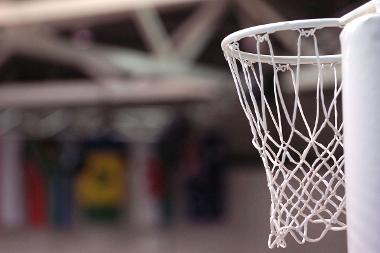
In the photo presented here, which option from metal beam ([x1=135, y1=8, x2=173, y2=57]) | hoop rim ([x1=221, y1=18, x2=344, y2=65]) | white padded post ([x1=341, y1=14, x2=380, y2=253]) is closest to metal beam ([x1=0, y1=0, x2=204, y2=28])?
metal beam ([x1=135, y1=8, x2=173, y2=57])

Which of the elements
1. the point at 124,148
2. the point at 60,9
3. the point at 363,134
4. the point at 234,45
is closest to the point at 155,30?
the point at 60,9

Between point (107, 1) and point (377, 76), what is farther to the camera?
point (107, 1)

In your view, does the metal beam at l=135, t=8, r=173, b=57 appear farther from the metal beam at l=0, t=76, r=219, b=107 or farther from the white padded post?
the white padded post

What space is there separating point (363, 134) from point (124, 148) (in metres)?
3.81

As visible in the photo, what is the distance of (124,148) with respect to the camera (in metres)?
4.57

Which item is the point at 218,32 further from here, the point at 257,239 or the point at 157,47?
the point at 257,239

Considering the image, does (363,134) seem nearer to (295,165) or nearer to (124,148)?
(295,165)

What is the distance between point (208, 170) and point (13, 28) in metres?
1.59

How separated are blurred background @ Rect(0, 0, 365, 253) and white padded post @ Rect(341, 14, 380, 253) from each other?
90.6 inches

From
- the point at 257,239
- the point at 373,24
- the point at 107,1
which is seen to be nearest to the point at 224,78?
the point at 257,239

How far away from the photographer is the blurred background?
3459 mm

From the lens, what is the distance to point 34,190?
14.5ft

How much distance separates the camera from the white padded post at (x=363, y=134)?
0.80m

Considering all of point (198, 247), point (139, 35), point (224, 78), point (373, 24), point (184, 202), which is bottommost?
point (198, 247)
